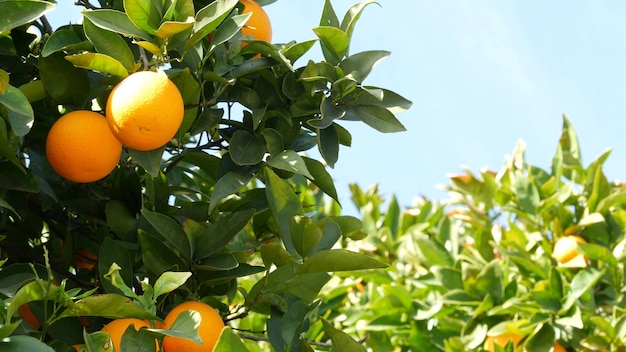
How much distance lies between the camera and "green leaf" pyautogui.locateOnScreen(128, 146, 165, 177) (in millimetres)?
1395

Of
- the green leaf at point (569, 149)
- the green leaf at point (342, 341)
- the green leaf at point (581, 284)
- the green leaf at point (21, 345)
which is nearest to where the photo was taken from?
the green leaf at point (21, 345)

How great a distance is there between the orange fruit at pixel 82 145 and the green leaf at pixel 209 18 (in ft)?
0.65

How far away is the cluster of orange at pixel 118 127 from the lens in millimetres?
1299

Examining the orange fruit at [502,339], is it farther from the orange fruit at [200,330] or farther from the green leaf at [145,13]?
the green leaf at [145,13]

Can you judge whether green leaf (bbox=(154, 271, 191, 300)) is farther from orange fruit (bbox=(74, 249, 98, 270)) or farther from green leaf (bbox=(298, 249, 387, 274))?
orange fruit (bbox=(74, 249, 98, 270))

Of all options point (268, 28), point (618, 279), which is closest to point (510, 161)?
point (618, 279)

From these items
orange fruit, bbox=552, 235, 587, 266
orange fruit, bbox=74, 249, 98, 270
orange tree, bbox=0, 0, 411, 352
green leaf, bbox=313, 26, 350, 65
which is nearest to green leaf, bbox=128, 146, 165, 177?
orange tree, bbox=0, 0, 411, 352

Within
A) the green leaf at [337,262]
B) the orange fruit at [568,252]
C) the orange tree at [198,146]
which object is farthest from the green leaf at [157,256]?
the orange fruit at [568,252]

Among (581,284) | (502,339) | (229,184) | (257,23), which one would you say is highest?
(257,23)

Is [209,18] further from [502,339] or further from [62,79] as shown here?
[502,339]

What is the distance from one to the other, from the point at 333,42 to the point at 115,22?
1.19 feet

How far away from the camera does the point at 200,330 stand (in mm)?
1291

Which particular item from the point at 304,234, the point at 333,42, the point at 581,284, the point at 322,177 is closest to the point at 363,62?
the point at 333,42

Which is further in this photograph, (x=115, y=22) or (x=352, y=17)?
(x=352, y=17)
